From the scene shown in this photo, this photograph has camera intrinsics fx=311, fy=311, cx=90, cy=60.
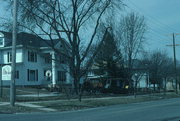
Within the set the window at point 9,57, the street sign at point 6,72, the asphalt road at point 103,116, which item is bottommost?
the asphalt road at point 103,116

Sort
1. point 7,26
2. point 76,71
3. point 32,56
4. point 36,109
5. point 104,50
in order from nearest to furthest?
point 36,109
point 7,26
point 76,71
point 104,50
point 32,56

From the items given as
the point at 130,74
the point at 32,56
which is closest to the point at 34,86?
the point at 32,56

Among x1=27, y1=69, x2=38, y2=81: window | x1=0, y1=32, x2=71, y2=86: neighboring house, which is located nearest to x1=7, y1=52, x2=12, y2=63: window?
x1=0, y1=32, x2=71, y2=86: neighboring house

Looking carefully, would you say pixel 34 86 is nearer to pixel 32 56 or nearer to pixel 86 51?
pixel 32 56

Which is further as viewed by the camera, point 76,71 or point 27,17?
point 76,71

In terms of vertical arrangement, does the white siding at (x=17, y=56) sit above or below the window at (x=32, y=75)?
above

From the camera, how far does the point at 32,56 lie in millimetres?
47125

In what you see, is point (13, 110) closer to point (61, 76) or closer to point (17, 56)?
point (17, 56)

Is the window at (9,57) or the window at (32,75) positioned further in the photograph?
the window at (32,75)

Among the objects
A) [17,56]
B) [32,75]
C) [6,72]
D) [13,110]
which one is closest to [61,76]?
[32,75]

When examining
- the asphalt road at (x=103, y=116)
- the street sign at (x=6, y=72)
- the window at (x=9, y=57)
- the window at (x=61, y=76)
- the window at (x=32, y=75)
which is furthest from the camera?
the window at (x=61, y=76)

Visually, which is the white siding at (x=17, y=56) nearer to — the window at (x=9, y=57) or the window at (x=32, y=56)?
the window at (x=9, y=57)

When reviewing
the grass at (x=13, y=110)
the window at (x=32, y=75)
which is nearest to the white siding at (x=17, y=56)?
the window at (x=32, y=75)

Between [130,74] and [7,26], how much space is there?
17.4 m
